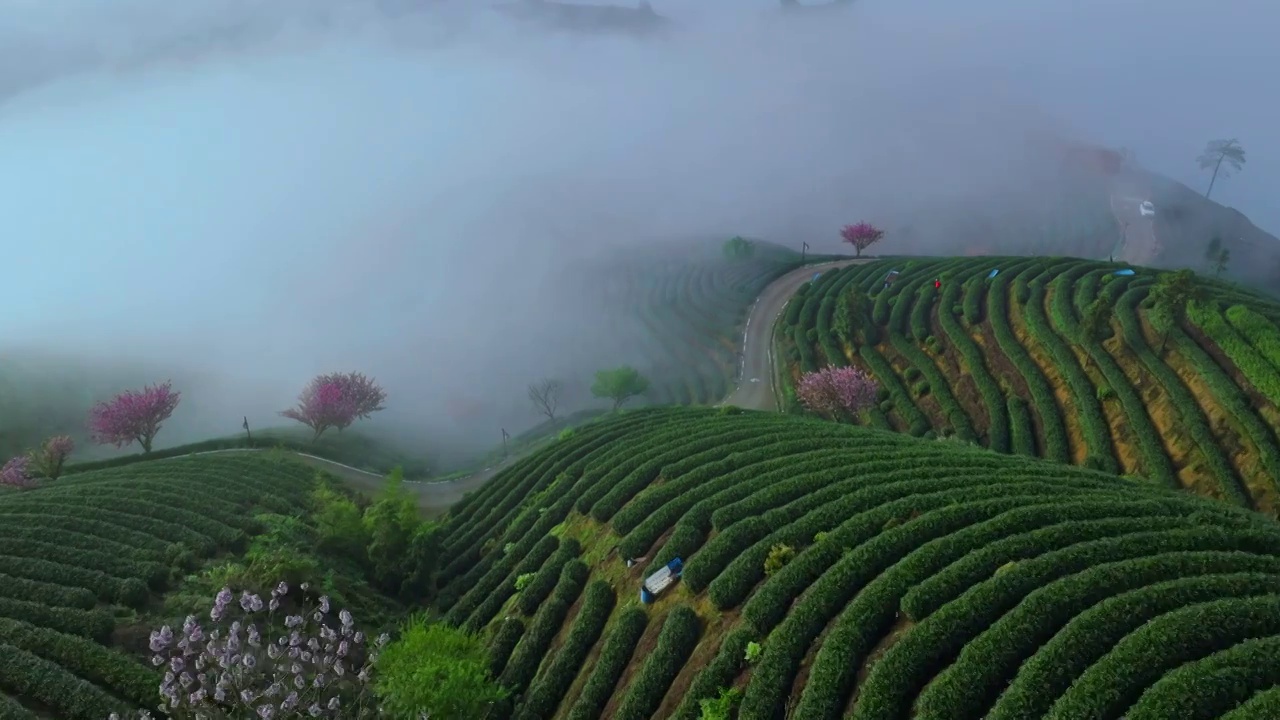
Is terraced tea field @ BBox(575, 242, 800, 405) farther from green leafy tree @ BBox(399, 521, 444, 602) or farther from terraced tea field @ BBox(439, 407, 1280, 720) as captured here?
terraced tea field @ BBox(439, 407, 1280, 720)

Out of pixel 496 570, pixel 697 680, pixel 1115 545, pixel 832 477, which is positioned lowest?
pixel 496 570

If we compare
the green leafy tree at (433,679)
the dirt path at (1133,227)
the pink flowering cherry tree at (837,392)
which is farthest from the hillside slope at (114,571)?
the dirt path at (1133,227)

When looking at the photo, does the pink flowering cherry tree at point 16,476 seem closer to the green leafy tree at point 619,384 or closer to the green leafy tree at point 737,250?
the green leafy tree at point 619,384

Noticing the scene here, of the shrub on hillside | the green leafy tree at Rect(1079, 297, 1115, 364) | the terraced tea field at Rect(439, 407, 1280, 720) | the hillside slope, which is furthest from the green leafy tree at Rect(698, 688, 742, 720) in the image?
the shrub on hillside

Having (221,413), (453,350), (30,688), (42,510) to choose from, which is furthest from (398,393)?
(30,688)

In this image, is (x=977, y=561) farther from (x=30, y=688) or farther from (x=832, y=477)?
(x=30, y=688)

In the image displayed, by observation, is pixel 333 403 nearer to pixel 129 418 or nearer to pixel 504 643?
pixel 129 418
